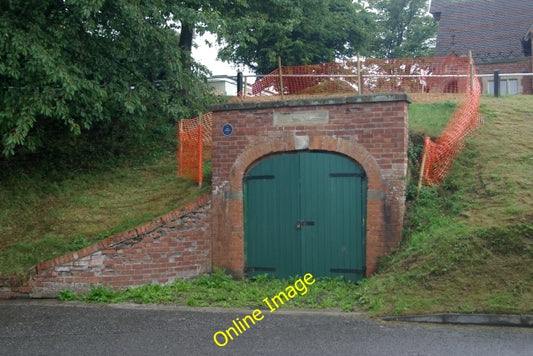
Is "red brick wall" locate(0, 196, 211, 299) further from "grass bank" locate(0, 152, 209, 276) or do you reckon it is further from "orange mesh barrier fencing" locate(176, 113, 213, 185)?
"orange mesh barrier fencing" locate(176, 113, 213, 185)

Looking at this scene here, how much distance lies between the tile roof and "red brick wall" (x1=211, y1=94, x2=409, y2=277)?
25564 mm

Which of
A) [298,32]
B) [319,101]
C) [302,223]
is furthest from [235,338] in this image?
[298,32]

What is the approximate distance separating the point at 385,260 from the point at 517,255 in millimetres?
2099

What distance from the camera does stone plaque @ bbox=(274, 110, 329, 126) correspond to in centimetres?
981

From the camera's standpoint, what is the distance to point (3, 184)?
11.9 metres

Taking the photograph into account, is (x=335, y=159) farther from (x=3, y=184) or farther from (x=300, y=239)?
(x=3, y=184)

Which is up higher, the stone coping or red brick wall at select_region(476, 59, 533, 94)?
red brick wall at select_region(476, 59, 533, 94)

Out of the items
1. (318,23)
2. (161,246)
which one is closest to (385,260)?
(161,246)

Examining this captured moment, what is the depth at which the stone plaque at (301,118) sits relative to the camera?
9807 mm

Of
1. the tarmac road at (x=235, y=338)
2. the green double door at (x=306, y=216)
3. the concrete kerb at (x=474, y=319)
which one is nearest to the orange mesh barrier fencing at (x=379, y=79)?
the green double door at (x=306, y=216)

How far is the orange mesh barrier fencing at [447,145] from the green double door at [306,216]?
138 centimetres

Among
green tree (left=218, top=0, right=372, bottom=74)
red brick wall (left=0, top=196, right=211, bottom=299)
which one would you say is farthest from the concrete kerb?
green tree (left=218, top=0, right=372, bottom=74)

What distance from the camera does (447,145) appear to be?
10414mm

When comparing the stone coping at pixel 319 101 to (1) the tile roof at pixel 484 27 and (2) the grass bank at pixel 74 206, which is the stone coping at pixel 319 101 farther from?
(1) the tile roof at pixel 484 27
